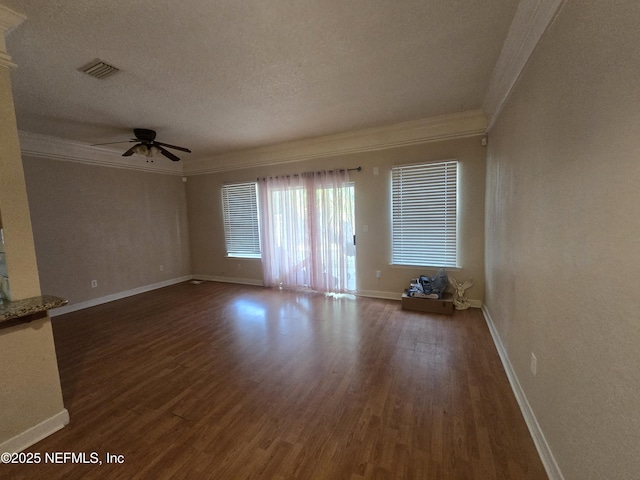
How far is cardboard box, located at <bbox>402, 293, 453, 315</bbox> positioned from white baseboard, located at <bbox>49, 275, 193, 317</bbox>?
4.96 metres

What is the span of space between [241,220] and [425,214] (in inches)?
146

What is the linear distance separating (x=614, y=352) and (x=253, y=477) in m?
1.75

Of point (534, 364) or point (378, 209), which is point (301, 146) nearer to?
point (378, 209)

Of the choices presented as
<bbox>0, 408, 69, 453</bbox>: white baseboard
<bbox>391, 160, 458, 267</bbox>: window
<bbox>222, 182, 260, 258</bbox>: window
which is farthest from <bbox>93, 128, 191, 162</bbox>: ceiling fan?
<bbox>391, 160, 458, 267</bbox>: window

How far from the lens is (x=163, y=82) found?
248 centimetres

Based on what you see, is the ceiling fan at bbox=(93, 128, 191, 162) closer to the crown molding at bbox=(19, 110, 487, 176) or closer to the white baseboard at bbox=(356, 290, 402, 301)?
the crown molding at bbox=(19, 110, 487, 176)

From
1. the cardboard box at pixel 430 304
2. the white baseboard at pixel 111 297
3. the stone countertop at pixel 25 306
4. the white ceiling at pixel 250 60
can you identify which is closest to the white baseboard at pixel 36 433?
the stone countertop at pixel 25 306

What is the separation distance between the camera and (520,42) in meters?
1.83

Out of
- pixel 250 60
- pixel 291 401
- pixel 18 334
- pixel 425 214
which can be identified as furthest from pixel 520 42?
pixel 18 334

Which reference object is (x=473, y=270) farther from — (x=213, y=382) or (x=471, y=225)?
(x=213, y=382)

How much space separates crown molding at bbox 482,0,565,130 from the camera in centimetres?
148

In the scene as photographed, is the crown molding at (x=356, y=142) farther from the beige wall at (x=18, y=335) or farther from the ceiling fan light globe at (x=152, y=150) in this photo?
the beige wall at (x=18, y=335)

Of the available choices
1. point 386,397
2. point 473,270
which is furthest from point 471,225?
point 386,397

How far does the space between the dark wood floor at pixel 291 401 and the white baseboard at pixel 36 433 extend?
2.8 inches
